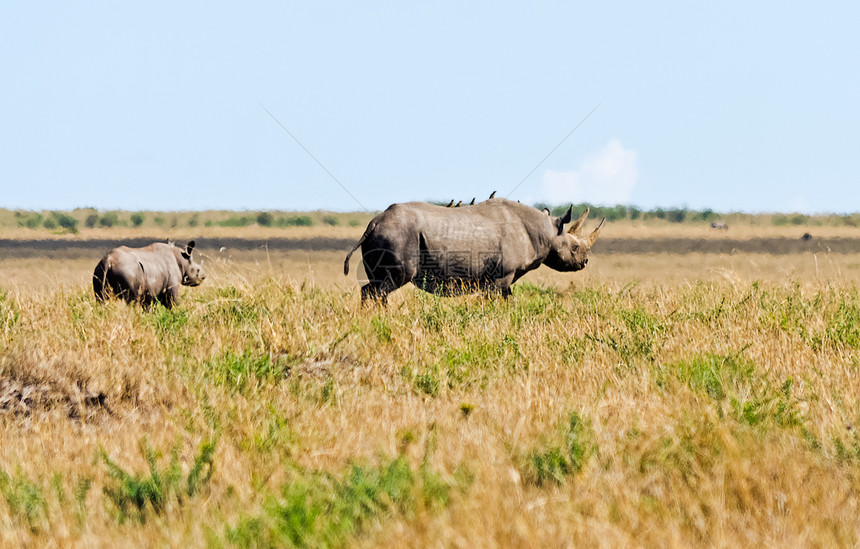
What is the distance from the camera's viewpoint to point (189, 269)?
10.6 m

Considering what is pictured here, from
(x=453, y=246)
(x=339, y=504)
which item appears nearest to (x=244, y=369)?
(x=339, y=504)

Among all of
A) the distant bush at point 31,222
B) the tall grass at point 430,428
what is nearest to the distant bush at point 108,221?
the distant bush at point 31,222

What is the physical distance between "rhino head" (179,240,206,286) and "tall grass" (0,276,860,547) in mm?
2893

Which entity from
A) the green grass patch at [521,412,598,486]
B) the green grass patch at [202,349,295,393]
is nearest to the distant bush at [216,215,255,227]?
the green grass patch at [202,349,295,393]

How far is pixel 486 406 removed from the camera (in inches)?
184

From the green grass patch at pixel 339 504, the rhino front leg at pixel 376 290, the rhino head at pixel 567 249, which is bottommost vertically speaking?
the green grass patch at pixel 339 504

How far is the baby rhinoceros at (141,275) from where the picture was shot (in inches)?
358

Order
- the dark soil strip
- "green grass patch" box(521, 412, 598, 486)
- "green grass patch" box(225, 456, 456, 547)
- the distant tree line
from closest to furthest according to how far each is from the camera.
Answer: "green grass patch" box(225, 456, 456, 547) → "green grass patch" box(521, 412, 598, 486) → the dark soil strip → the distant tree line

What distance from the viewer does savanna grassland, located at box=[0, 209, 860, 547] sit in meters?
3.11

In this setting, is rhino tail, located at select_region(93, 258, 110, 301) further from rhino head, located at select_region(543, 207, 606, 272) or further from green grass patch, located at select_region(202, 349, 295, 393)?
rhino head, located at select_region(543, 207, 606, 272)

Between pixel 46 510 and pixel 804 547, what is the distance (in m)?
2.78

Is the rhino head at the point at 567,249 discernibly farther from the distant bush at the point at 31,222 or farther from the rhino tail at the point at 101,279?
the distant bush at the point at 31,222

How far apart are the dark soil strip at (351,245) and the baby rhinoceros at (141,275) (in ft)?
57.6

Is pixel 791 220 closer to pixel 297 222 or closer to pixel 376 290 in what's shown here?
pixel 297 222
